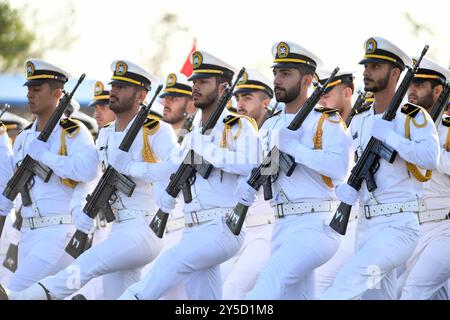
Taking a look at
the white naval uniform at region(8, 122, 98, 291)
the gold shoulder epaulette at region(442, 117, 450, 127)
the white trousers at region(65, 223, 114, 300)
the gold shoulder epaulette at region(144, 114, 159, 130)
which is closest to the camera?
the gold shoulder epaulette at region(442, 117, 450, 127)

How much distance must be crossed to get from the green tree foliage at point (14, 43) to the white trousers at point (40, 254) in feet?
56.7

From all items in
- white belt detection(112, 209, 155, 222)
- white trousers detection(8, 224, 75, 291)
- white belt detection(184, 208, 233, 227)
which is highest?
white belt detection(184, 208, 233, 227)

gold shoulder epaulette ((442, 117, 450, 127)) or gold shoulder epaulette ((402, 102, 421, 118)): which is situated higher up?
gold shoulder epaulette ((402, 102, 421, 118))

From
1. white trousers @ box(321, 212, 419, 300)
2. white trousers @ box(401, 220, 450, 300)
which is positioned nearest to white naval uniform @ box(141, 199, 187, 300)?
white trousers @ box(401, 220, 450, 300)

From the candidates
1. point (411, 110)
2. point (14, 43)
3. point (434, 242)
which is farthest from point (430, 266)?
point (14, 43)

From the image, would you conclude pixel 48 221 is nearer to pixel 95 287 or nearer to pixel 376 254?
pixel 95 287

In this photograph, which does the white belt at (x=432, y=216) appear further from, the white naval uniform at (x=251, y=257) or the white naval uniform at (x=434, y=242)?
the white naval uniform at (x=251, y=257)

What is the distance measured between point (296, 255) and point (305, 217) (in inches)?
17.0

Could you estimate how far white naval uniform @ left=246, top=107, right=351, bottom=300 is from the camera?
9320 millimetres

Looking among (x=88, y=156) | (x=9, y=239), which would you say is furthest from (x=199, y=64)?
(x=9, y=239)

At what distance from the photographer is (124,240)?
10703mm

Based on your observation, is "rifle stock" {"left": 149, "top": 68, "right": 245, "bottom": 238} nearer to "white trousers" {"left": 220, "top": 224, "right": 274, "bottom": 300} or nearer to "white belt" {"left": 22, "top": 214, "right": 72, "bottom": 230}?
"white trousers" {"left": 220, "top": 224, "right": 274, "bottom": 300}

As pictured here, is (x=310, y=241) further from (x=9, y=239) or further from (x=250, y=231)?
(x=9, y=239)

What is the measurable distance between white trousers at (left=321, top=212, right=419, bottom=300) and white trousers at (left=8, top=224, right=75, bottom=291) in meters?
3.33
